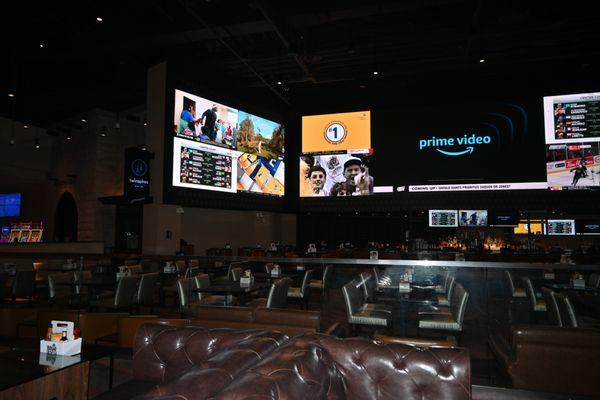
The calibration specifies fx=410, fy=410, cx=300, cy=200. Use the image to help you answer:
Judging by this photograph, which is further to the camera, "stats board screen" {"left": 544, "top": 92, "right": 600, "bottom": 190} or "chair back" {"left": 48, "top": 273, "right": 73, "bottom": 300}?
"stats board screen" {"left": 544, "top": 92, "right": 600, "bottom": 190}

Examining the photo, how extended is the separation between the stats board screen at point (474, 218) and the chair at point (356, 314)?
7562 mm

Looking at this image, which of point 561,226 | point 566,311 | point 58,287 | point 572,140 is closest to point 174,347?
point 566,311

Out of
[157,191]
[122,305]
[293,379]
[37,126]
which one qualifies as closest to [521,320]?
[293,379]

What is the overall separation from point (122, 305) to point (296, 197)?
7.36 metres

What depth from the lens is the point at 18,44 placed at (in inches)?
306

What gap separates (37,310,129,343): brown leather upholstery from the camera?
378 cm

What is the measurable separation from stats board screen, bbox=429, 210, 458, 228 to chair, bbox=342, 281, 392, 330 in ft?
24.9

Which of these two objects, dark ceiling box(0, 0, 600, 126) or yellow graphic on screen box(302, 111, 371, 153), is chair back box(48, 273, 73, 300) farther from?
yellow graphic on screen box(302, 111, 371, 153)

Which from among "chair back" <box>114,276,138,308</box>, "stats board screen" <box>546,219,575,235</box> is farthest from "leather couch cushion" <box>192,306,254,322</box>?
"stats board screen" <box>546,219,575,235</box>

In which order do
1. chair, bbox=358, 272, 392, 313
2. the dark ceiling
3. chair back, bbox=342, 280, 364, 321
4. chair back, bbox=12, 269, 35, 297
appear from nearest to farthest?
1. chair back, bbox=342, 280, 364, 321
2. chair, bbox=358, 272, 392, 313
3. chair back, bbox=12, 269, 35, 297
4. the dark ceiling

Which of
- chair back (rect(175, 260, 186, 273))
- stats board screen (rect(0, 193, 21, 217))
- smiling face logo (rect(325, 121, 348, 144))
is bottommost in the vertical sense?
chair back (rect(175, 260, 186, 273))

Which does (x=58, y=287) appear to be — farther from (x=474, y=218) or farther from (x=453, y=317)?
(x=474, y=218)

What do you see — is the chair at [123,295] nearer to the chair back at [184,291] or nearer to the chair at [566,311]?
the chair back at [184,291]

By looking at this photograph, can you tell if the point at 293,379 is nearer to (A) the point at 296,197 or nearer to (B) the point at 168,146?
(B) the point at 168,146
